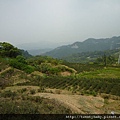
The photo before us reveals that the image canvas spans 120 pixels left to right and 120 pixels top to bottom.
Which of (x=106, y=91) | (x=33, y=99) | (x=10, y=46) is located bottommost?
(x=106, y=91)

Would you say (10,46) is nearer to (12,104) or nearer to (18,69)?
(18,69)

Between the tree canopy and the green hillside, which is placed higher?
the tree canopy

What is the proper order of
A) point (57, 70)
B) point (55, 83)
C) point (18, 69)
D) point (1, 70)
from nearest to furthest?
point (55, 83) → point (1, 70) → point (18, 69) → point (57, 70)

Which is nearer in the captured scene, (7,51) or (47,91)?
(47,91)

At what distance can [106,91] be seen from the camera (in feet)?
53.9

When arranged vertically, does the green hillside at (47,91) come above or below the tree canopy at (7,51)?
below

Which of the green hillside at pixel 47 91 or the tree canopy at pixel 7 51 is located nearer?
the green hillside at pixel 47 91

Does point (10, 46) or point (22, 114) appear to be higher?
point (10, 46)

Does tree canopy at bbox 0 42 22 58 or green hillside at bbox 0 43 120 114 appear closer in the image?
green hillside at bbox 0 43 120 114

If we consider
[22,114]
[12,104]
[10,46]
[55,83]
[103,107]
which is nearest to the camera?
[22,114]

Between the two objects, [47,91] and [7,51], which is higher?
[7,51]

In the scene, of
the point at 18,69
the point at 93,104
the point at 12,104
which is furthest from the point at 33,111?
the point at 18,69

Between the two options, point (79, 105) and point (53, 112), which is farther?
point (79, 105)

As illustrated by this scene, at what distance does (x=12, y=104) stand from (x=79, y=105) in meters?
3.87
